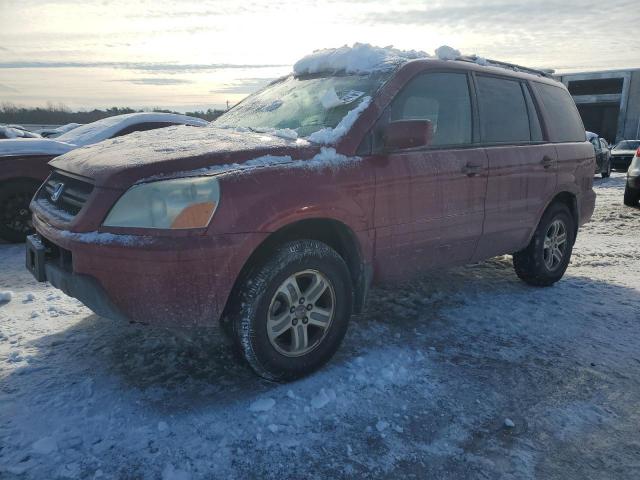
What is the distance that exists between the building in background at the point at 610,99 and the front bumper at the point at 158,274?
128ft

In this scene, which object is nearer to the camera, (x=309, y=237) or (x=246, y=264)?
(x=246, y=264)

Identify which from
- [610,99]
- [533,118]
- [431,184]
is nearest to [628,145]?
[610,99]

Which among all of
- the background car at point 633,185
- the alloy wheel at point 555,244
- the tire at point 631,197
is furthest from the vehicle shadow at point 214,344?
the tire at point 631,197

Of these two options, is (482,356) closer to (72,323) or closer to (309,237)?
(309,237)

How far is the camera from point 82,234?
256 centimetres

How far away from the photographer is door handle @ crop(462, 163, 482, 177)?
369 centimetres

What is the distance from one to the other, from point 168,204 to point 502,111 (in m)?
2.91

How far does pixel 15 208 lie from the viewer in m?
6.00

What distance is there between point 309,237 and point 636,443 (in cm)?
194

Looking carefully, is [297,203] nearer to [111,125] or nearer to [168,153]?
[168,153]

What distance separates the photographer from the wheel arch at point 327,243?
2711 mm

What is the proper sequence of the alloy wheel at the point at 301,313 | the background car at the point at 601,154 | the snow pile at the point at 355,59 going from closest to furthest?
1. the alloy wheel at the point at 301,313
2. the snow pile at the point at 355,59
3. the background car at the point at 601,154

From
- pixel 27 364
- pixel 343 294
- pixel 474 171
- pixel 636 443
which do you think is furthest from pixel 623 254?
pixel 27 364

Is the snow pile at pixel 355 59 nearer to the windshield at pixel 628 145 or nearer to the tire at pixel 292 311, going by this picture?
the tire at pixel 292 311
